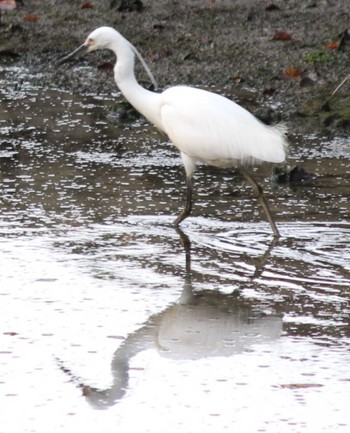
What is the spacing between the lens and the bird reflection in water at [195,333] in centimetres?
496

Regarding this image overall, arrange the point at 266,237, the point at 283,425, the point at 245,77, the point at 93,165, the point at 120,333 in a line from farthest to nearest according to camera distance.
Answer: the point at 245,77 → the point at 93,165 → the point at 266,237 → the point at 120,333 → the point at 283,425

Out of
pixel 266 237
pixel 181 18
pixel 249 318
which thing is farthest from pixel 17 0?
pixel 249 318

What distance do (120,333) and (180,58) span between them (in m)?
6.35

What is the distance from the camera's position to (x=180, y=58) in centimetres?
1151

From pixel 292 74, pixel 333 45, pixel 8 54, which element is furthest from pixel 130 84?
pixel 8 54

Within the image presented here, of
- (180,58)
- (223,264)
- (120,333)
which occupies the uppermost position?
(180,58)

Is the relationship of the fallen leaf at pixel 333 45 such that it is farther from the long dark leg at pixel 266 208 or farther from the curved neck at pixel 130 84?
the long dark leg at pixel 266 208

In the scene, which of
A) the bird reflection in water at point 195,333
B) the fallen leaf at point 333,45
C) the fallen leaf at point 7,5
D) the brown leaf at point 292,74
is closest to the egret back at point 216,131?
the bird reflection in water at point 195,333

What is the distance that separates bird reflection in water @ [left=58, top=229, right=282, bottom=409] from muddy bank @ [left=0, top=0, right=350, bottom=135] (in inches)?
149

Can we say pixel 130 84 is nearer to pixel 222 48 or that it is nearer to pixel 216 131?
pixel 216 131

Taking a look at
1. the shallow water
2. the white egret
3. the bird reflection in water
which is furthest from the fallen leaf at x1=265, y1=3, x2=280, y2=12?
the bird reflection in water

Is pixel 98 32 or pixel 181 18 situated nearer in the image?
pixel 98 32

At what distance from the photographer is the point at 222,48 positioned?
1163 centimetres

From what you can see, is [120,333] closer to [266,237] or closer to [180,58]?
[266,237]
